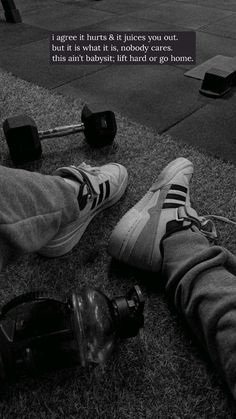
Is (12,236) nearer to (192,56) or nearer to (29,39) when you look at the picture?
(192,56)

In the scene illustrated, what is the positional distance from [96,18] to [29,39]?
600 mm

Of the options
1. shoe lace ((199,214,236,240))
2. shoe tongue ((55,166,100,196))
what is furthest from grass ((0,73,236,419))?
shoe tongue ((55,166,100,196))

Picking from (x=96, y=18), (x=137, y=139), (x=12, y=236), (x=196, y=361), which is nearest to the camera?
(x=12, y=236)

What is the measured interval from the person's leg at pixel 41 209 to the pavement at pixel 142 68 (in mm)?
472

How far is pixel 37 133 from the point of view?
3.60 feet

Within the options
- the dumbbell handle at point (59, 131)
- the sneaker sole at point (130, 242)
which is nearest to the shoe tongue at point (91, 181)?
the sneaker sole at point (130, 242)

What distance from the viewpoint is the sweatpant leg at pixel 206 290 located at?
550 mm

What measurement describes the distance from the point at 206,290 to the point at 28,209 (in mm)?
335

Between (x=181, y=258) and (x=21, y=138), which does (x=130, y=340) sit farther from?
(x=21, y=138)

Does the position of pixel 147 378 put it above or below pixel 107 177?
below

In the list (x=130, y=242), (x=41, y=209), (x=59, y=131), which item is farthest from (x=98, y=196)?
(x=59, y=131)

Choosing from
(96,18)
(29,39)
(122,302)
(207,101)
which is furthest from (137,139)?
(96,18)

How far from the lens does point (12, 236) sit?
1.81ft

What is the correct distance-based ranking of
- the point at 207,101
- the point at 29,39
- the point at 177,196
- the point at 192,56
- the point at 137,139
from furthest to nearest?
1. the point at 29,39
2. the point at 192,56
3. the point at 207,101
4. the point at 137,139
5. the point at 177,196
